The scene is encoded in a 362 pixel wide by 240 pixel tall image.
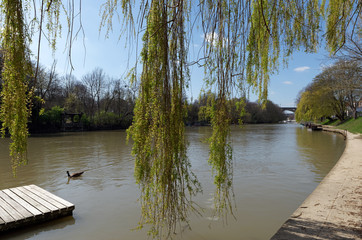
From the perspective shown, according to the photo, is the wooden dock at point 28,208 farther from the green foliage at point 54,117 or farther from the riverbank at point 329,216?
the green foliage at point 54,117

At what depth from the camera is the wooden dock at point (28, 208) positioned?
13.1ft

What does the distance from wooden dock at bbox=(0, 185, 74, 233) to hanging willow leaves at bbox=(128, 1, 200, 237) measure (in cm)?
331

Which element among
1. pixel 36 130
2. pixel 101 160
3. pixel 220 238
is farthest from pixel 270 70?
pixel 36 130

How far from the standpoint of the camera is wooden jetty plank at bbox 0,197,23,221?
4.01 meters

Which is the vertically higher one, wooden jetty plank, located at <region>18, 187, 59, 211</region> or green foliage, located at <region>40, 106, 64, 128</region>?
green foliage, located at <region>40, 106, 64, 128</region>

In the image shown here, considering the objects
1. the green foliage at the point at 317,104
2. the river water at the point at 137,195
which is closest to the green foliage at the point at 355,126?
the green foliage at the point at 317,104

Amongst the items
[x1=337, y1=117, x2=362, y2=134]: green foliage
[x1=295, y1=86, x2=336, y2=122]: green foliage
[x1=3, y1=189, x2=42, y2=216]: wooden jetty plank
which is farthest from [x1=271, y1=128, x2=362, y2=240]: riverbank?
[x1=295, y1=86, x2=336, y2=122]: green foliage

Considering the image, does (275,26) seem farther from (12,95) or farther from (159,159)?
(12,95)

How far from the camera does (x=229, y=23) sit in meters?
1.92

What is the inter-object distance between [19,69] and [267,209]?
5.11 m

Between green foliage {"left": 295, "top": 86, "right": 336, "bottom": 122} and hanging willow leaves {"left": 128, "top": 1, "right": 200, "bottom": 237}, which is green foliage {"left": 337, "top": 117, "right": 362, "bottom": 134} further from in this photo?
hanging willow leaves {"left": 128, "top": 1, "right": 200, "bottom": 237}

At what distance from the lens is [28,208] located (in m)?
4.38

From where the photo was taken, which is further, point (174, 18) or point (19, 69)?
point (174, 18)

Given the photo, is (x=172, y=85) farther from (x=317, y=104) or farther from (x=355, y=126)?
(x=317, y=104)
